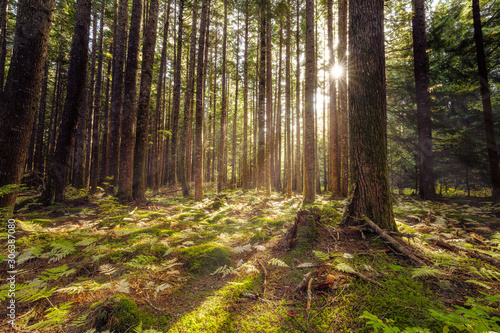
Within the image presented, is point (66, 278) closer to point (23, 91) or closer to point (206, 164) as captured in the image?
point (23, 91)

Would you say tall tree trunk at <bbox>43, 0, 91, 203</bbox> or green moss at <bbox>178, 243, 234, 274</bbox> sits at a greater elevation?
tall tree trunk at <bbox>43, 0, 91, 203</bbox>

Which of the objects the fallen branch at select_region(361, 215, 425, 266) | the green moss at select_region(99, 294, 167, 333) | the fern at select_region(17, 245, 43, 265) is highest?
the fallen branch at select_region(361, 215, 425, 266)

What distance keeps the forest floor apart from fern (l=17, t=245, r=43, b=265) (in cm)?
2

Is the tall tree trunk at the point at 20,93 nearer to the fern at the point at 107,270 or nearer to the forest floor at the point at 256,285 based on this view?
the forest floor at the point at 256,285

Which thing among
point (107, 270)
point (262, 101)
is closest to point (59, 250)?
point (107, 270)

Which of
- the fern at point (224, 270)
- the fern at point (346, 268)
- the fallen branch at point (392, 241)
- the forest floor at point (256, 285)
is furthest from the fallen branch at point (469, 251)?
the fern at point (224, 270)

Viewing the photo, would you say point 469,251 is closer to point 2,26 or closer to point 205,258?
point 205,258

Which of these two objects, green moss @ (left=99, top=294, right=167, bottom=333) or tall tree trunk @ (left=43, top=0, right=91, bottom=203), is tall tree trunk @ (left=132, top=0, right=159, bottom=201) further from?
green moss @ (left=99, top=294, right=167, bottom=333)

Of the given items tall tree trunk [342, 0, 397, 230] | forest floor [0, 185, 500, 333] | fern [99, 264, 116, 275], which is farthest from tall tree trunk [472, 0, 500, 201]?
fern [99, 264, 116, 275]

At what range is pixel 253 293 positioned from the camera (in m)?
2.30

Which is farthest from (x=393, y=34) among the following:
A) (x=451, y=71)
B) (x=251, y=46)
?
(x=251, y=46)

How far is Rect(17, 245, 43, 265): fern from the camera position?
2.90m

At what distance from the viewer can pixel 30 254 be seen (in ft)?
10.0

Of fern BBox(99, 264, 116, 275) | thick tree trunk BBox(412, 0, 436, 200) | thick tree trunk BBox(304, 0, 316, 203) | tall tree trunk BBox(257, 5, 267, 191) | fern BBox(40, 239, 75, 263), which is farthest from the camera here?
tall tree trunk BBox(257, 5, 267, 191)
